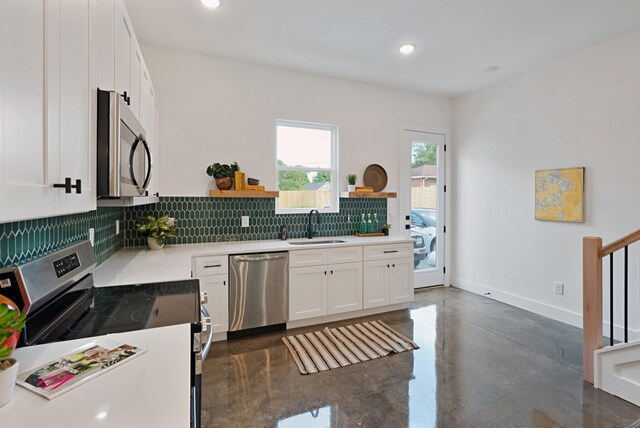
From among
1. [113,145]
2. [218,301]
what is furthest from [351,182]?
[113,145]

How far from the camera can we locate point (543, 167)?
12.2 ft

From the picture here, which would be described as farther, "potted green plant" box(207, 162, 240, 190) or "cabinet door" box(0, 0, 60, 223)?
"potted green plant" box(207, 162, 240, 190)

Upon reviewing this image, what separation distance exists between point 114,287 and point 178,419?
125cm

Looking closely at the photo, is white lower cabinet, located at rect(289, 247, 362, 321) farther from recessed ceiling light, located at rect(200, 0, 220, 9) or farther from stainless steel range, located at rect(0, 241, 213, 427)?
recessed ceiling light, located at rect(200, 0, 220, 9)

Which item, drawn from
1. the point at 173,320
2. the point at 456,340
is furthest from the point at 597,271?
the point at 173,320

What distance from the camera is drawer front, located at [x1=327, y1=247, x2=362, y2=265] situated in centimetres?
344

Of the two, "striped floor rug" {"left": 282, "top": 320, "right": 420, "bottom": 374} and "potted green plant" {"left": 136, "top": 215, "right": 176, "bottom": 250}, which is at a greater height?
"potted green plant" {"left": 136, "top": 215, "right": 176, "bottom": 250}

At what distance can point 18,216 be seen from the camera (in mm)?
734

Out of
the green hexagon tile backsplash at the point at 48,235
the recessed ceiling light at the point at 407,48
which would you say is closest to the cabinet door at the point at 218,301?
the green hexagon tile backsplash at the point at 48,235

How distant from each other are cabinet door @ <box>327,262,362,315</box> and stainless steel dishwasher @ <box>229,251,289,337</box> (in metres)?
0.50

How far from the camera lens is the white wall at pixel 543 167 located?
305 centimetres

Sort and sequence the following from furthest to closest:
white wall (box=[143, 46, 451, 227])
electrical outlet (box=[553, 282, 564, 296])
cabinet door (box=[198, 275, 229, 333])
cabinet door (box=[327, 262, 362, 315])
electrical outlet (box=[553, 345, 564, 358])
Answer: electrical outlet (box=[553, 282, 564, 296]) < cabinet door (box=[327, 262, 362, 315]) < white wall (box=[143, 46, 451, 227]) < cabinet door (box=[198, 275, 229, 333]) < electrical outlet (box=[553, 345, 564, 358])

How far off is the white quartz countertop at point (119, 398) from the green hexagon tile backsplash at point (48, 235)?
0.41 metres

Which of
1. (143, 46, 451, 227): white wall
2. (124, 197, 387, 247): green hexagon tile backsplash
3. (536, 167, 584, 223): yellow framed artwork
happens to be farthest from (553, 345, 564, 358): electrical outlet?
(124, 197, 387, 247): green hexagon tile backsplash
